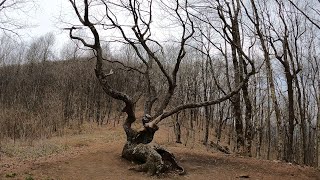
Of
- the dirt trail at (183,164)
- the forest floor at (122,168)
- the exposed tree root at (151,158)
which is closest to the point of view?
the forest floor at (122,168)

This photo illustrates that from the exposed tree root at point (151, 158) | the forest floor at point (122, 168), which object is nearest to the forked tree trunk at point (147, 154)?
the exposed tree root at point (151, 158)

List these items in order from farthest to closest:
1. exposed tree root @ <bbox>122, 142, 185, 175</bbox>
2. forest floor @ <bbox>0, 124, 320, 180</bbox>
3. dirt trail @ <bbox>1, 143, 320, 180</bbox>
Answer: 1. exposed tree root @ <bbox>122, 142, 185, 175</bbox>
2. dirt trail @ <bbox>1, 143, 320, 180</bbox>
3. forest floor @ <bbox>0, 124, 320, 180</bbox>

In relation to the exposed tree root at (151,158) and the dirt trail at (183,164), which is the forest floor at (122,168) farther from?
the exposed tree root at (151,158)

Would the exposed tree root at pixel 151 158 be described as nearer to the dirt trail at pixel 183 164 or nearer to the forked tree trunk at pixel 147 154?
the forked tree trunk at pixel 147 154

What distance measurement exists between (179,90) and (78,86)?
12.0 meters

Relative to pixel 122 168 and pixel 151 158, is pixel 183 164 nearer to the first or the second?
pixel 151 158

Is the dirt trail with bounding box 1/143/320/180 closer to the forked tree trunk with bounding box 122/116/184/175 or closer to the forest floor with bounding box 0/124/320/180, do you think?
the forest floor with bounding box 0/124/320/180

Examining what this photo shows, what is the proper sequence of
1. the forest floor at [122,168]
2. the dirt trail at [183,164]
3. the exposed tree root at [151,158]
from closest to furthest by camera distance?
the forest floor at [122,168], the dirt trail at [183,164], the exposed tree root at [151,158]

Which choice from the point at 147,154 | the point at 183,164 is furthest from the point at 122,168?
the point at 183,164

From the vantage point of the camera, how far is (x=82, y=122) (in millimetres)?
29891

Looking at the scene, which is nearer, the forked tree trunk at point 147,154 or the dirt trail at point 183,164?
the dirt trail at point 183,164

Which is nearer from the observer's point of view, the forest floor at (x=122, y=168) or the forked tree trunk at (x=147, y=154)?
the forest floor at (x=122, y=168)

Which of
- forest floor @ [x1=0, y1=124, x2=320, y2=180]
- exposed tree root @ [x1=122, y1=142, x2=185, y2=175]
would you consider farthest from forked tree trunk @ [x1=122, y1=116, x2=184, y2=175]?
forest floor @ [x1=0, y1=124, x2=320, y2=180]

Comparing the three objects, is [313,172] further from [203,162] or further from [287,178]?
[203,162]
